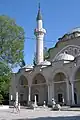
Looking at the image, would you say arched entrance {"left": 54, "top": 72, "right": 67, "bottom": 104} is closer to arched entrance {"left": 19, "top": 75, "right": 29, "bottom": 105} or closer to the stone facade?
the stone facade

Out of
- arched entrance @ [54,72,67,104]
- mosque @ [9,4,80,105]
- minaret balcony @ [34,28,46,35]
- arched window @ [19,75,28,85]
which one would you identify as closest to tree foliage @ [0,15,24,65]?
mosque @ [9,4,80,105]

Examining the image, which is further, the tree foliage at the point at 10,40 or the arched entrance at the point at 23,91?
the arched entrance at the point at 23,91

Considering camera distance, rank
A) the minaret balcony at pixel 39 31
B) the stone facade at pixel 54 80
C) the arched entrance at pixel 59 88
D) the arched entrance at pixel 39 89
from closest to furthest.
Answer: the stone facade at pixel 54 80 < the arched entrance at pixel 59 88 < the arched entrance at pixel 39 89 < the minaret balcony at pixel 39 31

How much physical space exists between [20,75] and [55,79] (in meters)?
7.27

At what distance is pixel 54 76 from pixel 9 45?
9.36 meters

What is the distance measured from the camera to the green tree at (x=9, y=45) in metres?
23.6

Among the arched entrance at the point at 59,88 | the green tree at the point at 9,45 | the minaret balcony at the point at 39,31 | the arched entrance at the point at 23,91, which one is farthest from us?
the minaret balcony at the point at 39,31

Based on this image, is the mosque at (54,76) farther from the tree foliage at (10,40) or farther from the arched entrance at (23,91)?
the tree foliage at (10,40)

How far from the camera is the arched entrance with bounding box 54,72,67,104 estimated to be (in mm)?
31359

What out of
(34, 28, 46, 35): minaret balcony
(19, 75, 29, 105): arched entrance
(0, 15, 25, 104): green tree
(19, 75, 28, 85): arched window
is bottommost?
(19, 75, 29, 105): arched entrance

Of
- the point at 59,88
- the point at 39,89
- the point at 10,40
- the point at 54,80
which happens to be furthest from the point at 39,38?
the point at 10,40

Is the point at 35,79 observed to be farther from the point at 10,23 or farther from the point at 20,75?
the point at 10,23

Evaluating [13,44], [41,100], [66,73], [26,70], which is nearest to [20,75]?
[26,70]

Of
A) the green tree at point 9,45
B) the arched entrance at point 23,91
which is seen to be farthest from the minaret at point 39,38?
the green tree at point 9,45
